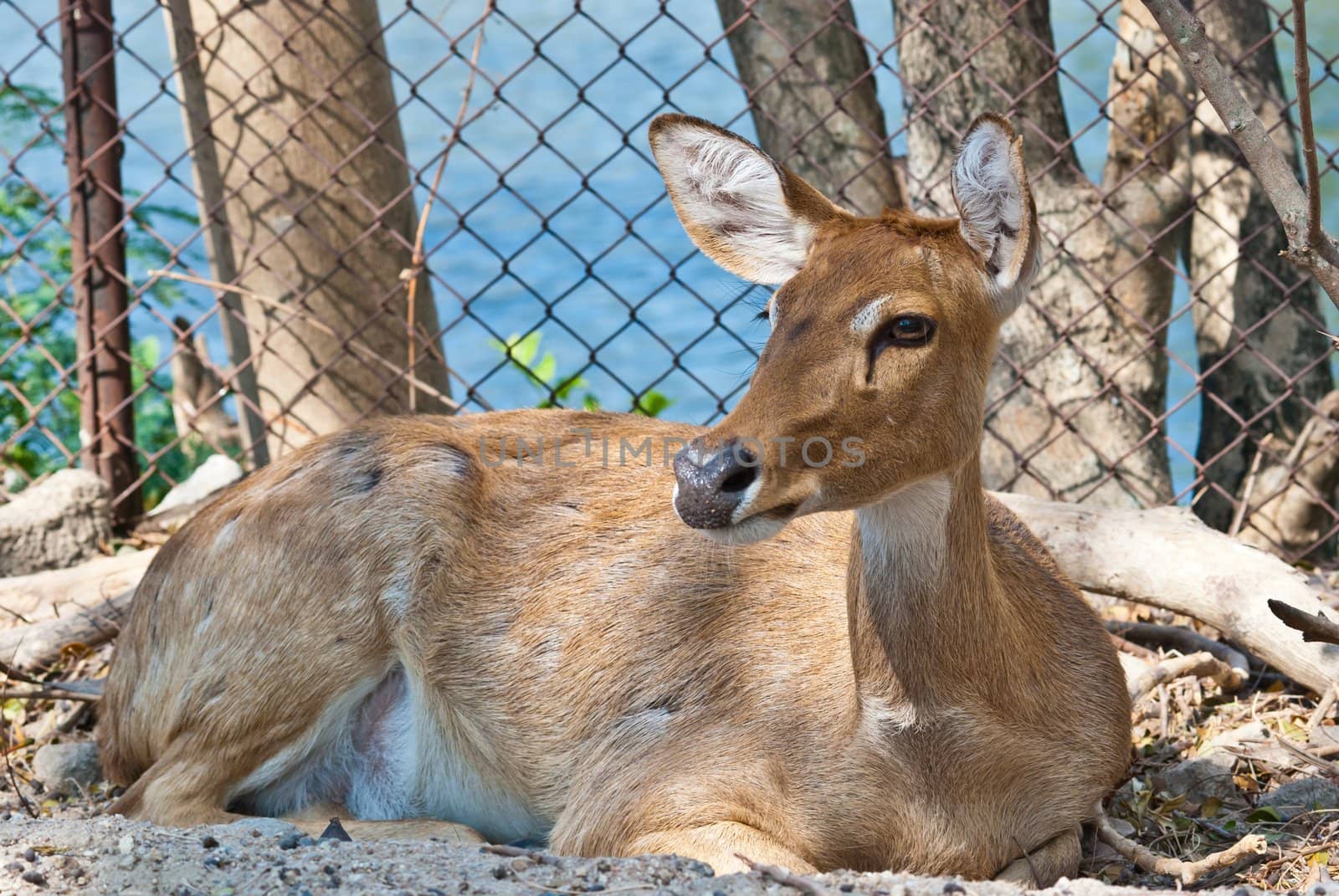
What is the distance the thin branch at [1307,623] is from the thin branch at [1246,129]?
0.75 metres

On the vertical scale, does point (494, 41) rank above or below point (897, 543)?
above

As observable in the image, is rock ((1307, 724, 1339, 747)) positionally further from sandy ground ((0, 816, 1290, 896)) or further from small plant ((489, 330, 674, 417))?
small plant ((489, 330, 674, 417))

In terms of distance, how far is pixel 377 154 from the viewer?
221 inches

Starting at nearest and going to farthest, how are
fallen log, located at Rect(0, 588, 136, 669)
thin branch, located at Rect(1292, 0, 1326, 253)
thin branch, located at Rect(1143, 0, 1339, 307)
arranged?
1. thin branch, located at Rect(1292, 0, 1326, 253)
2. thin branch, located at Rect(1143, 0, 1339, 307)
3. fallen log, located at Rect(0, 588, 136, 669)

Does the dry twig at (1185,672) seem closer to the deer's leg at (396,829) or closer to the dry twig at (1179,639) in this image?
the dry twig at (1179,639)

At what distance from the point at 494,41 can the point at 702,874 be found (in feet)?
45.3

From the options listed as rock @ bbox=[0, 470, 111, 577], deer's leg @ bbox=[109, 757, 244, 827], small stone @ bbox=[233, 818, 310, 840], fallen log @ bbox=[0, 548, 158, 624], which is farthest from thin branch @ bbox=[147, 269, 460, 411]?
small stone @ bbox=[233, 818, 310, 840]

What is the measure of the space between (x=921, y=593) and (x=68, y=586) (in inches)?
126

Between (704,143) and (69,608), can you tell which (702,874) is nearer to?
(704,143)

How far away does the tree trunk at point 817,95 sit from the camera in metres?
5.67

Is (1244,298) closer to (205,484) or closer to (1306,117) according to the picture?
(1306,117)

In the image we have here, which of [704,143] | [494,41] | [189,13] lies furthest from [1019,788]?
[494,41]

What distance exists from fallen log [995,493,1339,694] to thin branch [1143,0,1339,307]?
139 centimetres

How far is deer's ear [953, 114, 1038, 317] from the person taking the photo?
3014 millimetres
